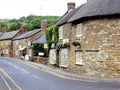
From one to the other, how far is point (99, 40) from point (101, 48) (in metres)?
0.84

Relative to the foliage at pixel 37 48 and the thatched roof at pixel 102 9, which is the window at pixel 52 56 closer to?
the thatched roof at pixel 102 9

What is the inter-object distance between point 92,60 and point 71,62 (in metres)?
5.41

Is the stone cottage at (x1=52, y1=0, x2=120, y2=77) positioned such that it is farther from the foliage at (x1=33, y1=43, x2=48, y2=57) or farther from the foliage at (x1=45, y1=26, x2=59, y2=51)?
the foliage at (x1=33, y1=43, x2=48, y2=57)

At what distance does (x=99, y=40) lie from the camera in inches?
1258

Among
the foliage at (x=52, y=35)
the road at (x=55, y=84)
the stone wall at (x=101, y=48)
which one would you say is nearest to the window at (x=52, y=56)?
the foliage at (x=52, y=35)

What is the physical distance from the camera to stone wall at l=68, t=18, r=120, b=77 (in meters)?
30.8

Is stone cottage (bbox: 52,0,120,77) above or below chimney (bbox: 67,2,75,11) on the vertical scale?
below

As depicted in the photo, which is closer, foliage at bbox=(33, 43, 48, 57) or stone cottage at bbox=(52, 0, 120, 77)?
stone cottage at bbox=(52, 0, 120, 77)

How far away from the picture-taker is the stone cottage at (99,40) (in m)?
30.9

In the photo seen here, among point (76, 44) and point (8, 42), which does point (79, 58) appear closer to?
point (76, 44)

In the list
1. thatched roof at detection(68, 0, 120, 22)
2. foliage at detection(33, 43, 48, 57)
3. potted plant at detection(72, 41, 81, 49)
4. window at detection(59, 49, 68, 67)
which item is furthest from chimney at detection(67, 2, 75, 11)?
foliage at detection(33, 43, 48, 57)

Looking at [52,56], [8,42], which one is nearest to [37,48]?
[52,56]

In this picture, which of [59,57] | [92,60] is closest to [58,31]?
[59,57]

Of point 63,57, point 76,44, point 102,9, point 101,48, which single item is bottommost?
point 63,57
